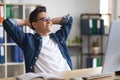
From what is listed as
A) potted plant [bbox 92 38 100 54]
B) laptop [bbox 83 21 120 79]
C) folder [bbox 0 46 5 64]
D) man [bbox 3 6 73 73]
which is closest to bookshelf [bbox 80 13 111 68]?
potted plant [bbox 92 38 100 54]

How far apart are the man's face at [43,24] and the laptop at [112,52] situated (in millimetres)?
655

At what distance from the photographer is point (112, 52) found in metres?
1.66

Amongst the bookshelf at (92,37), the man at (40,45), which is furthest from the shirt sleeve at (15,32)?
the bookshelf at (92,37)

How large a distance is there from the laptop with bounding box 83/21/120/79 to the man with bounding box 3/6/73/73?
0.50 m

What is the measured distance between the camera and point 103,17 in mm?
4887

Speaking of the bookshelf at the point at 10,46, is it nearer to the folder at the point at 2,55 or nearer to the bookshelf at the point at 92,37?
the folder at the point at 2,55

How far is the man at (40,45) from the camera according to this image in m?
2.10

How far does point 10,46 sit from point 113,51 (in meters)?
2.56

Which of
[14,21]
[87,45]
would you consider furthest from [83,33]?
[14,21]

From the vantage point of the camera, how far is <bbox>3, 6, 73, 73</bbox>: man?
2100 mm

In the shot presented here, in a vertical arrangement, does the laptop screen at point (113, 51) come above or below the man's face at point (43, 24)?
below

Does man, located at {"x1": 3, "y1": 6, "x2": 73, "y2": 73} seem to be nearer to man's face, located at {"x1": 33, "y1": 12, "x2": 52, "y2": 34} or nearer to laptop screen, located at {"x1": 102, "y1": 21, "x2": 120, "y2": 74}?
man's face, located at {"x1": 33, "y1": 12, "x2": 52, "y2": 34}

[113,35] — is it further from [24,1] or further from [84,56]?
[84,56]

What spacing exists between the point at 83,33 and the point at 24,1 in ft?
3.96
